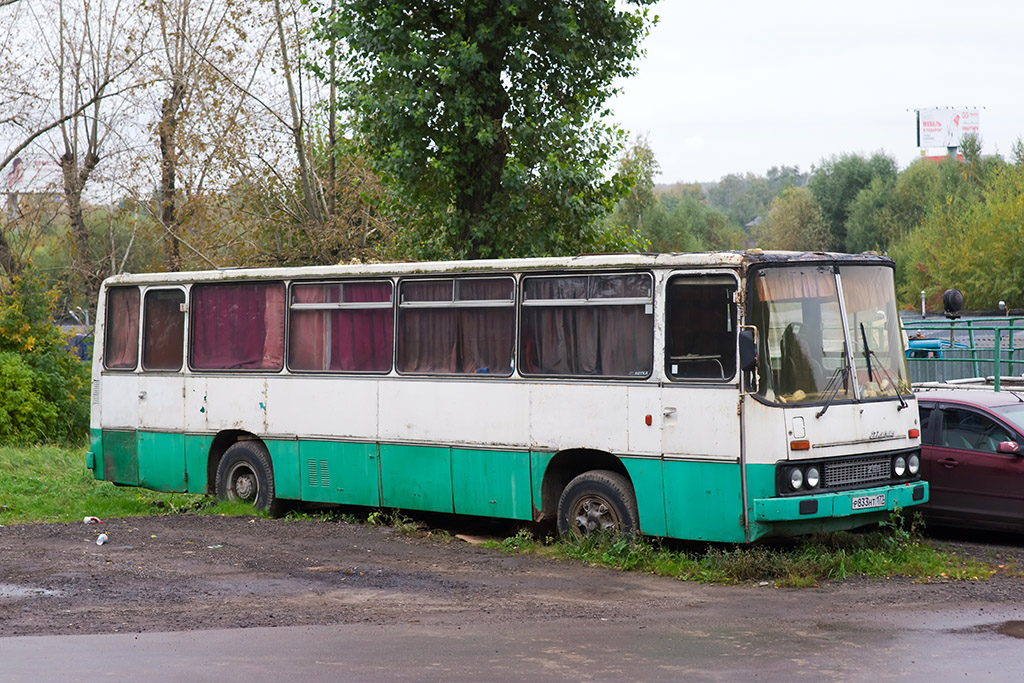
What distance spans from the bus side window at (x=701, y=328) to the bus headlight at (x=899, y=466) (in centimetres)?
190

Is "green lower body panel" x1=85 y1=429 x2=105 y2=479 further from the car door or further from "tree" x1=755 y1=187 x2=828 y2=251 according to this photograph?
"tree" x1=755 y1=187 x2=828 y2=251

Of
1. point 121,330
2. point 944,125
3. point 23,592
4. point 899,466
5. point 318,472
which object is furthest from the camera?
point 944,125

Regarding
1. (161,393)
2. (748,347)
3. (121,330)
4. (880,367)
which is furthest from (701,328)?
(121,330)

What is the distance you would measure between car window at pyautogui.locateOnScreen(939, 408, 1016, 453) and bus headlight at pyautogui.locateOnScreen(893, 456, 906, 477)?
156 centimetres

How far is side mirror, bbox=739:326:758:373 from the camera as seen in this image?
9.96 meters

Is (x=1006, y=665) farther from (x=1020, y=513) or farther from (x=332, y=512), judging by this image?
(x=332, y=512)

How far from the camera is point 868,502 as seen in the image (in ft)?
34.5

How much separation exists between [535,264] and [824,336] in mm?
2924

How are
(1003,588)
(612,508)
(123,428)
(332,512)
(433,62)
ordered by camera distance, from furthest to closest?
(433,62)
(123,428)
(332,512)
(612,508)
(1003,588)

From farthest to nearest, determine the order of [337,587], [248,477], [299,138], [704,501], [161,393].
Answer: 1. [299,138]
2. [161,393]
3. [248,477]
4. [704,501]
5. [337,587]

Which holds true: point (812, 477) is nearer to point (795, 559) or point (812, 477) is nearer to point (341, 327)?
point (795, 559)

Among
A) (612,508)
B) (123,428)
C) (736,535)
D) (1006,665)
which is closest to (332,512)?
(123,428)

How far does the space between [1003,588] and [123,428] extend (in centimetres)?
1074

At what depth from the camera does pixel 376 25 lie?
1814 centimetres
